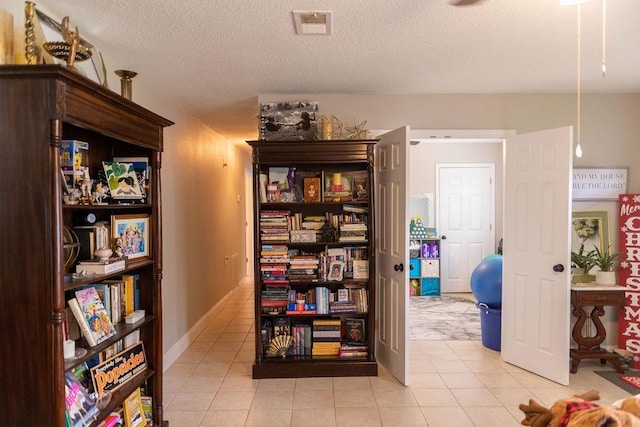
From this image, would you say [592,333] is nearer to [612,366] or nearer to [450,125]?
[612,366]

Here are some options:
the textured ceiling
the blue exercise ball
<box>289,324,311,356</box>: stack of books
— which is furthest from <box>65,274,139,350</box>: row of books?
the blue exercise ball

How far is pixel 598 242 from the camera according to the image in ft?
12.4

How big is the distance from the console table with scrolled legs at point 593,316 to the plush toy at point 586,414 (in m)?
2.06

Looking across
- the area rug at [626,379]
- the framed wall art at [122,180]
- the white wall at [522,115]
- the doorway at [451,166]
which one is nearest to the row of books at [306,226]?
the white wall at [522,115]

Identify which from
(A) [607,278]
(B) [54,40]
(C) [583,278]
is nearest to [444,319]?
(C) [583,278]

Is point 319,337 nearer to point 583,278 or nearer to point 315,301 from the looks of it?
point 315,301

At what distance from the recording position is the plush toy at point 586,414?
123 centimetres

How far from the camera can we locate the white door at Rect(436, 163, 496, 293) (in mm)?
6609

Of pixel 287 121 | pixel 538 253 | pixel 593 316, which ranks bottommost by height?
pixel 593 316

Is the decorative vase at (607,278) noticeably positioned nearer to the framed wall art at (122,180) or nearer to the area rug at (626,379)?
the area rug at (626,379)

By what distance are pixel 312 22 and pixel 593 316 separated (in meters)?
3.39

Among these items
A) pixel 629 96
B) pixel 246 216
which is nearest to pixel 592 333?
pixel 629 96

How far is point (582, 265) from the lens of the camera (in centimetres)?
356

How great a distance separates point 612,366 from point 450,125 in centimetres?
263
